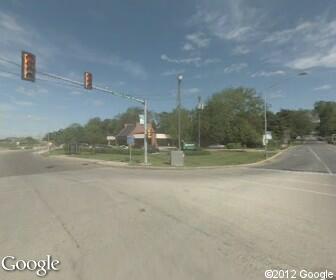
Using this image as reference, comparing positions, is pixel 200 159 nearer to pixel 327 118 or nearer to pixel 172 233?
pixel 172 233

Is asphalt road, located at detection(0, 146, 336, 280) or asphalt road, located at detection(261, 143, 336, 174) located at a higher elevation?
asphalt road, located at detection(261, 143, 336, 174)

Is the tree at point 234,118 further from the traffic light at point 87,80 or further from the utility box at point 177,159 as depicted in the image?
the traffic light at point 87,80

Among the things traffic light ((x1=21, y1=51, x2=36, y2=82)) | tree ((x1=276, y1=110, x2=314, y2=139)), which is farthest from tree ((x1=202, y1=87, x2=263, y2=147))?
traffic light ((x1=21, y1=51, x2=36, y2=82))

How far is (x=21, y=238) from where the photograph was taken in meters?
6.70

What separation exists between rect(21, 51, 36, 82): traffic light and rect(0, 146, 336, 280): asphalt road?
25.1 ft

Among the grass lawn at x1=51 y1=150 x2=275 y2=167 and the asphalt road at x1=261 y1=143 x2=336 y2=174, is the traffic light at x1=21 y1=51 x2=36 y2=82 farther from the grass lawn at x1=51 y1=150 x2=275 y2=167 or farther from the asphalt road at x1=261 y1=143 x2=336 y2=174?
the asphalt road at x1=261 y1=143 x2=336 y2=174

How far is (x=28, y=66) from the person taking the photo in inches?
695

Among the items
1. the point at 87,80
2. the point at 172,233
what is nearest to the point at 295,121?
the point at 87,80

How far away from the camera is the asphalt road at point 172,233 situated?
5035mm
